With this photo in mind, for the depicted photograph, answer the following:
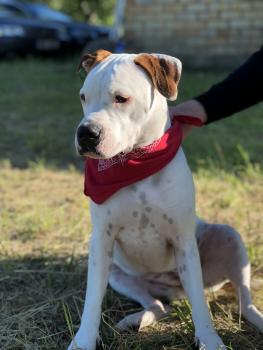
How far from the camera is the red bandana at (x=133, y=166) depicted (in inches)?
100

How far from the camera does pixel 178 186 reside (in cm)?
255

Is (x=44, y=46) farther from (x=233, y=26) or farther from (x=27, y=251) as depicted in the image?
(x=27, y=251)

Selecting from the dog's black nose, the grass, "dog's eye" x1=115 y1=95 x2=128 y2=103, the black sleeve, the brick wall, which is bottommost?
the brick wall

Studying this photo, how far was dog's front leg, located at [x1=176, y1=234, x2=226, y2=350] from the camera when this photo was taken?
252 cm

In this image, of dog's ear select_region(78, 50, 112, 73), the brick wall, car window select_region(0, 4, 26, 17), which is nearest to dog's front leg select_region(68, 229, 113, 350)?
dog's ear select_region(78, 50, 112, 73)

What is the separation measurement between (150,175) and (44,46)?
10.8m

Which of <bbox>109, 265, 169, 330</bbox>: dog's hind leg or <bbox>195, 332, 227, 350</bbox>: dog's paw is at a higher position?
<bbox>195, 332, 227, 350</bbox>: dog's paw

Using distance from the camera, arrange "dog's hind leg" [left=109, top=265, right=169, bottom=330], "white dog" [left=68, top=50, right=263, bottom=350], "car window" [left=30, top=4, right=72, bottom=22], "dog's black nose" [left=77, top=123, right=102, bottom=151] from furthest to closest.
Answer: "car window" [left=30, top=4, right=72, bottom=22] → "dog's hind leg" [left=109, top=265, right=169, bottom=330] → "white dog" [left=68, top=50, right=263, bottom=350] → "dog's black nose" [left=77, top=123, right=102, bottom=151]

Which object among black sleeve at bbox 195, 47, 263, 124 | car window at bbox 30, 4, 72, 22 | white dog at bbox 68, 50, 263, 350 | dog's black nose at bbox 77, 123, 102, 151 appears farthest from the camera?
car window at bbox 30, 4, 72, 22

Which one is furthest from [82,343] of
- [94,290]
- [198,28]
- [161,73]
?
[198,28]

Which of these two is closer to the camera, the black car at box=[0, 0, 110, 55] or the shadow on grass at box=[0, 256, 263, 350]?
the shadow on grass at box=[0, 256, 263, 350]

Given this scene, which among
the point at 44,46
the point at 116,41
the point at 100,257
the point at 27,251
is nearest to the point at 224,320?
the point at 100,257

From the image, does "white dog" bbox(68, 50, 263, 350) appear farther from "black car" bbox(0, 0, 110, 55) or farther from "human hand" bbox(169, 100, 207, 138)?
"black car" bbox(0, 0, 110, 55)

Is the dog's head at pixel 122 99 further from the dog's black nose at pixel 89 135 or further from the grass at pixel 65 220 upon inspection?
the grass at pixel 65 220
